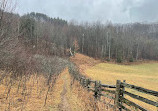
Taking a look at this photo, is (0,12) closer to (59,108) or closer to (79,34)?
(59,108)

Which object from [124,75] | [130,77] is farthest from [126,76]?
[124,75]

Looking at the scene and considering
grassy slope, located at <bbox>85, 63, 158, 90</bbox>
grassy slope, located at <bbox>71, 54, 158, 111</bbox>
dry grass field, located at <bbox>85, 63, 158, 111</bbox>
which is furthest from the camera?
grassy slope, located at <bbox>85, 63, 158, 90</bbox>

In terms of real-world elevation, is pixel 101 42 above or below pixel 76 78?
above

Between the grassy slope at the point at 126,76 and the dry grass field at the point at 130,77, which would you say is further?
the grassy slope at the point at 126,76

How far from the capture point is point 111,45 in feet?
194

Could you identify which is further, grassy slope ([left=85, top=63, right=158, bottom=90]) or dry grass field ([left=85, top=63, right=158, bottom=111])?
grassy slope ([left=85, top=63, right=158, bottom=90])

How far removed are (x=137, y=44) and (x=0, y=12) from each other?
234 feet

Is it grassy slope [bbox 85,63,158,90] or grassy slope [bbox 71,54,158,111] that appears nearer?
grassy slope [bbox 71,54,158,111]

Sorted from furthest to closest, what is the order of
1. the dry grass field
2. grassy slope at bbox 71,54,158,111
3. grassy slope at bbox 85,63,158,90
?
grassy slope at bbox 85,63,158,90
grassy slope at bbox 71,54,158,111
the dry grass field

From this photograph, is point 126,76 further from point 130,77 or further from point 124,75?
point 124,75

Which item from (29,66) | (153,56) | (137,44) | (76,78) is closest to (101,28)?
(137,44)

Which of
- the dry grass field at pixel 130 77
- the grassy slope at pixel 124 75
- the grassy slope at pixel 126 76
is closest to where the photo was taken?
the dry grass field at pixel 130 77

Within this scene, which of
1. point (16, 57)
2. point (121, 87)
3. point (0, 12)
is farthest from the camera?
point (16, 57)

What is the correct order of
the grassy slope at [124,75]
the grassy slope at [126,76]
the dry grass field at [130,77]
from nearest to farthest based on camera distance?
the dry grass field at [130,77], the grassy slope at [124,75], the grassy slope at [126,76]
